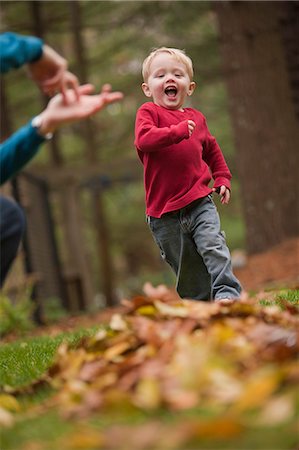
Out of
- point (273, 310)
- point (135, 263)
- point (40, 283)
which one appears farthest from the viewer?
point (135, 263)

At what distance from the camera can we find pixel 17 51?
7.34 meters

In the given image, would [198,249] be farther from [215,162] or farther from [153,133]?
[153,133]

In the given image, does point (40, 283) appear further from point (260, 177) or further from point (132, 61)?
point (132, 61)

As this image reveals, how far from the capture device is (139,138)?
488cm

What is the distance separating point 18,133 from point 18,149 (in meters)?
0.12

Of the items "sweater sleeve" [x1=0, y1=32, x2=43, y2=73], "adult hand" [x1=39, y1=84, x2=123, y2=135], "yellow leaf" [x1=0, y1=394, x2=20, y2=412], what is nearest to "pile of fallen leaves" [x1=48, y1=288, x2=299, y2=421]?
"yellow leaf" [x1=0, y1=394, x2=20, y2=412]

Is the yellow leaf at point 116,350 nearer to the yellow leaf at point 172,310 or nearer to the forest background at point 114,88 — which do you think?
the yellow leaf at point 172,310

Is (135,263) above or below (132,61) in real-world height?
below

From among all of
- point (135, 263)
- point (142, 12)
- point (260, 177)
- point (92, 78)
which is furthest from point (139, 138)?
point (135, 263)

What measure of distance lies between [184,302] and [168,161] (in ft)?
4.69

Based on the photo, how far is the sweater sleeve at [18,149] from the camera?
23.9ft

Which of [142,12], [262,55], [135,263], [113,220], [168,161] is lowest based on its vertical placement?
[135,263]

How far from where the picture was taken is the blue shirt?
24.0 ft

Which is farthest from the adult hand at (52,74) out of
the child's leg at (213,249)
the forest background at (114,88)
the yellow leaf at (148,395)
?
the forest background at (114,88)
